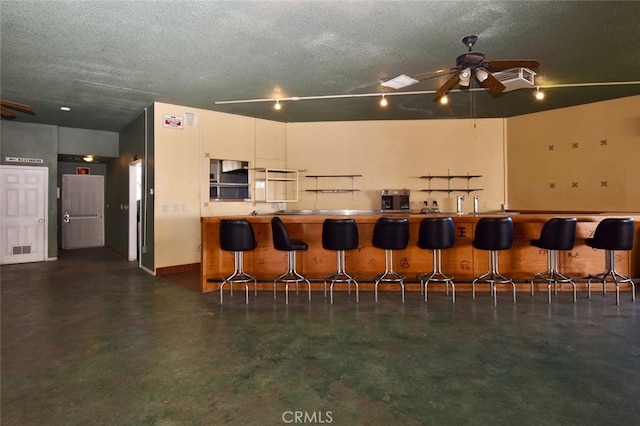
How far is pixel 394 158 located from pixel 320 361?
5.76 m

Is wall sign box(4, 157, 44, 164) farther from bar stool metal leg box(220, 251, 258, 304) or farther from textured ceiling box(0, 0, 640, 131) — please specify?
bar stool metal leg box(220, 251, 258, 304)

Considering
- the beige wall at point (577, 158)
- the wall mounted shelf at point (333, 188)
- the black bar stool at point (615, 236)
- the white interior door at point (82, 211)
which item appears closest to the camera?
the black bar stool at point (615, 236)

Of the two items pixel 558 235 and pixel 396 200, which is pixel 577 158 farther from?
pixel 396 200

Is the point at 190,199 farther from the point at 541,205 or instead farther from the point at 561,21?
the point at 541,205

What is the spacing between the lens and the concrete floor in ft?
6.73

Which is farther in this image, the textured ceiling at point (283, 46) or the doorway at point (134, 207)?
the doorway at point (134, 207)

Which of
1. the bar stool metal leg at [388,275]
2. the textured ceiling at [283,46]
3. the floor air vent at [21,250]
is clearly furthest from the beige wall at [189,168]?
the floor air vent at [21,250]

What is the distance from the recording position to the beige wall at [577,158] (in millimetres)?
5859

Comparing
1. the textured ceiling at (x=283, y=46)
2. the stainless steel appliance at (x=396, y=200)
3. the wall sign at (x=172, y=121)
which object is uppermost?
the textured ceiling at (x=283, y=46)

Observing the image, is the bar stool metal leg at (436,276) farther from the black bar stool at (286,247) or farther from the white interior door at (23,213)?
the white interior door at (23,213)

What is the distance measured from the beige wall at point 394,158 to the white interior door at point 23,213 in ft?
18.2

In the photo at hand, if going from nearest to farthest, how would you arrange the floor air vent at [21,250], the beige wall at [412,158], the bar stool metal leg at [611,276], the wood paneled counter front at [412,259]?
the bar stool metal leg at [611,276], the wood paneled counter front at [412,259], the beige wall at [412,158], the floor air vent at [21,250]

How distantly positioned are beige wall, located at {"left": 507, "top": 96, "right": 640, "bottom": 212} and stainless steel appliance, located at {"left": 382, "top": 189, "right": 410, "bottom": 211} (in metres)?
2.22

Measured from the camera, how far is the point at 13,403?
2.14 metres
